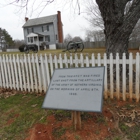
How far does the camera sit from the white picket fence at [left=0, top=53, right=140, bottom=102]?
3.81 m

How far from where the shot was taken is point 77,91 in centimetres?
267

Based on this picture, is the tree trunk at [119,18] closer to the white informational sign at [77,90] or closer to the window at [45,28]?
the white informational sign at [77,90]

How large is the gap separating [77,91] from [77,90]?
2 centimetres

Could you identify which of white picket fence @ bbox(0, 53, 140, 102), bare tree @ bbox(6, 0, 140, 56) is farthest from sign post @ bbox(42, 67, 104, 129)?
bare tree @ bbox(6, 0, 140, 56)

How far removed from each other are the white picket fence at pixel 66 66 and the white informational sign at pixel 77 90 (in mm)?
1215

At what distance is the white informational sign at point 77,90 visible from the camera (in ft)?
8.05

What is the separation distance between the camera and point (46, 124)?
313cm

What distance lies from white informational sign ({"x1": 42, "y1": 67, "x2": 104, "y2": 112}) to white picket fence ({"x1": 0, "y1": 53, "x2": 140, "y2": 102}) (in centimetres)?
122

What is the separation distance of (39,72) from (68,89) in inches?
88.7

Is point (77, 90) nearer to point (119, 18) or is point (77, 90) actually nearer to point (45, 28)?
point (119, 18)

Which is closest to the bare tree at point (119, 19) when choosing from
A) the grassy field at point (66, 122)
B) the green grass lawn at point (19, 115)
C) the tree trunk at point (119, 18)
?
the tree trunk at point (119, 18)

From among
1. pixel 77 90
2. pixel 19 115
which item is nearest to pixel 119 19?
pixel 77 90

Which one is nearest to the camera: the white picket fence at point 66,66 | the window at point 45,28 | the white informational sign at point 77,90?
the white informational sign at point 77,90

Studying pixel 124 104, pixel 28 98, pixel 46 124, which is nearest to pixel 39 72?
pixel 28 98
